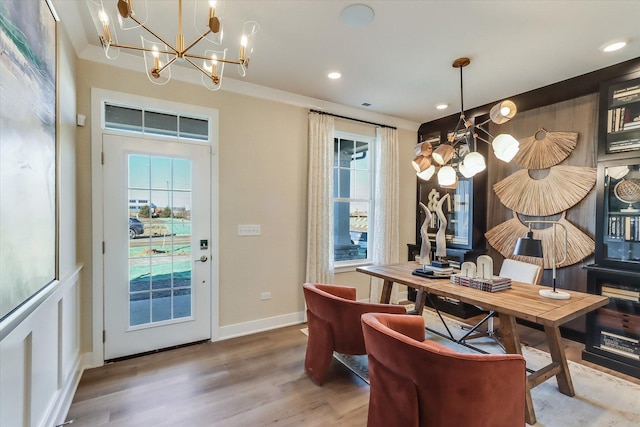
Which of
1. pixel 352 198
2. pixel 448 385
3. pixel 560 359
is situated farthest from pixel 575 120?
pixel 448 385

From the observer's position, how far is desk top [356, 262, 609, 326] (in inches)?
71.6

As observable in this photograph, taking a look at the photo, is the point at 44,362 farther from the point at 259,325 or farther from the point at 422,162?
the point at 422,162

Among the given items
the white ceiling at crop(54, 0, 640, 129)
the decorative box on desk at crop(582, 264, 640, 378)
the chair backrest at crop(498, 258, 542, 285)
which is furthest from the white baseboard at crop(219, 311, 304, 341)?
the decorative box on desk at crop(582, 264, 640, 378)

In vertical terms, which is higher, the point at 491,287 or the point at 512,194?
the point at 512,194

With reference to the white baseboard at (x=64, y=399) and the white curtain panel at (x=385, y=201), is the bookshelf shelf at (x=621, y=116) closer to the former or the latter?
the white curtain panel at (x=385, y=201)

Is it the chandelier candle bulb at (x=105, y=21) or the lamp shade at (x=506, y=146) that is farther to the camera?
the lamp shade at (x=506, y=146)

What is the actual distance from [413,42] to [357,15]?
0.64 meters

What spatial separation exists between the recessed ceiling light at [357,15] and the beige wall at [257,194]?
5.10 ft

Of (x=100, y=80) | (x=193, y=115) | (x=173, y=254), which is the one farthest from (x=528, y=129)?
(x=100, y=80)

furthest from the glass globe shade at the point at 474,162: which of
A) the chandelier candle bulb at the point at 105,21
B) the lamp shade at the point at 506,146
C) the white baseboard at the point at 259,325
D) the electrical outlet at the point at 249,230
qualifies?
the white baseboard at the point at 259,325

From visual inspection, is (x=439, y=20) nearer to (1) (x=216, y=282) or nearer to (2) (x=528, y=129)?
(2) (x=528, y=129)

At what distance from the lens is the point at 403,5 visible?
2082 mm

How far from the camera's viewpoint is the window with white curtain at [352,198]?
4.34m

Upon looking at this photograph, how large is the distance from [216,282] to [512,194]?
3.87 metres
